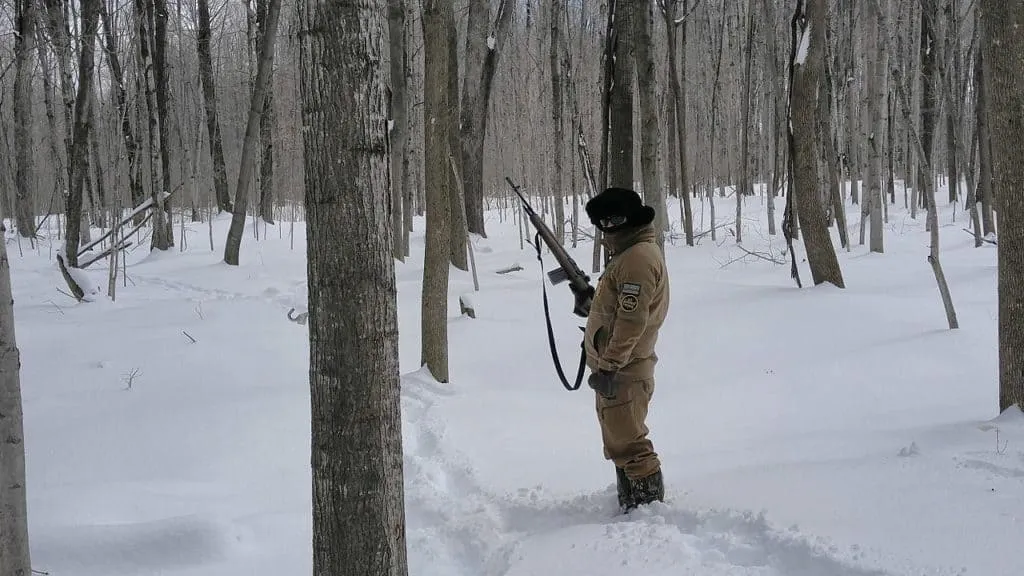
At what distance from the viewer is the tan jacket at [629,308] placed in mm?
3549

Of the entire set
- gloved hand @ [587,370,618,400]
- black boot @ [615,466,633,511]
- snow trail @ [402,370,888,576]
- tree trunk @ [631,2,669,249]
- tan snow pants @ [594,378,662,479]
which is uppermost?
tree trunk @ [631,2,669,249]

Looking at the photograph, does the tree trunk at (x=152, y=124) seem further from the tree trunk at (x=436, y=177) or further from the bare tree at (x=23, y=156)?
the tree trunk at (x=436, y=177)

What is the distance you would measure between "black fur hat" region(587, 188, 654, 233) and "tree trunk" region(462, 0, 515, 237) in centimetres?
839

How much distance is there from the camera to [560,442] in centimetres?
520

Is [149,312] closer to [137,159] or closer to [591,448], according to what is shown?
[591,448]

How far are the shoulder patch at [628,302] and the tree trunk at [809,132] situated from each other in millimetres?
5604

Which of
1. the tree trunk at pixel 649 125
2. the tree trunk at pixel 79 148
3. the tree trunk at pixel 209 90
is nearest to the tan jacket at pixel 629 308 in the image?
the tree trunk at pixel 649 125

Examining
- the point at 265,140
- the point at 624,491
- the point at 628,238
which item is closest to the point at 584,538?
the point at 624,491

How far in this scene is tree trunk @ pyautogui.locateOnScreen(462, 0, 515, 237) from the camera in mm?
11656

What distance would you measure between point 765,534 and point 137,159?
16.3m

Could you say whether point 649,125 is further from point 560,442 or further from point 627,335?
point 627,335

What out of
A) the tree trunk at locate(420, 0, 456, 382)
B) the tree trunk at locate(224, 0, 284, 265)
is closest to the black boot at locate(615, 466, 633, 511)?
the tree trunk at locate(420, 0, 456, 382)

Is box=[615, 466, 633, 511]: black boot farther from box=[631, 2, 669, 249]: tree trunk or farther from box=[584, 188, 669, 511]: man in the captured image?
box=[631, 2, 669, 249]: tree trunk

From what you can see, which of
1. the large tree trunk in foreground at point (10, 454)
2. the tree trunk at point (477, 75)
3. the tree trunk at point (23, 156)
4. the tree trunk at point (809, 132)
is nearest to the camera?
the large tree trunk in foreground at point (10, 454)
